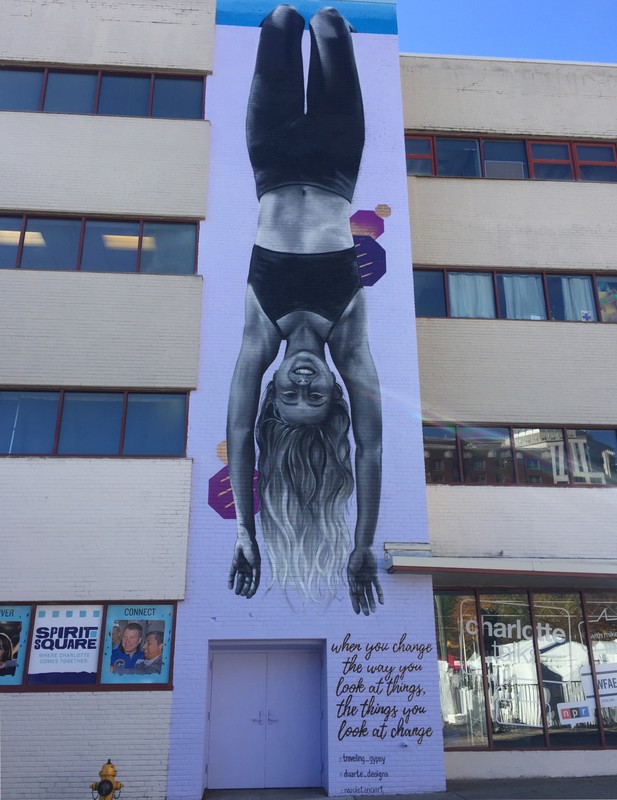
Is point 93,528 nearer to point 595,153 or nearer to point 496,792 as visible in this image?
point 496,792

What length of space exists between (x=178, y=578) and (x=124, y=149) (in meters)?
8.46

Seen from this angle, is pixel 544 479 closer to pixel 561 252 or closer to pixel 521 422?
pixel 521 422

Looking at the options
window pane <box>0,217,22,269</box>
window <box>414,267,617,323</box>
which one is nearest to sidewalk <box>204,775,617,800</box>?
window <box>414,267,617,323</box>

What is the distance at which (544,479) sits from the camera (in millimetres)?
12805

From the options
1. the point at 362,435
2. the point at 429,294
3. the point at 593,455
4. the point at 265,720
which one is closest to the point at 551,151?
the point at 429,294

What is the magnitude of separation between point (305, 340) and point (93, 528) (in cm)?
492

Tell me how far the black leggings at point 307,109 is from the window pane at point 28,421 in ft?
18.9

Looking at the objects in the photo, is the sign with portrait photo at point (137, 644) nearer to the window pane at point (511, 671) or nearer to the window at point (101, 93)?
the window pane at point (511, 671)

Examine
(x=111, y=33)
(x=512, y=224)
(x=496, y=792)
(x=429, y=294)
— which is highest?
(x=111, y=33)

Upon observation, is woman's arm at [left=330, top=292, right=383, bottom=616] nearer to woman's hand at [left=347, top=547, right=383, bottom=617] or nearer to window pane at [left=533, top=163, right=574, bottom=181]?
woman's hand at [left=347, top=547, right=383, bottom=617]

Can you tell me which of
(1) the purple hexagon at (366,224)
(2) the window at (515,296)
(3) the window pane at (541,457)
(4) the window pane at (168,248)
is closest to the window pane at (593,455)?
(3) the window pane at (541,457)

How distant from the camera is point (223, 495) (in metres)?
11.3

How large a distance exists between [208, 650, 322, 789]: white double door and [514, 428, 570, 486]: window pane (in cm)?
523

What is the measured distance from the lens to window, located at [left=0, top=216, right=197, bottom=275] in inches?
503
